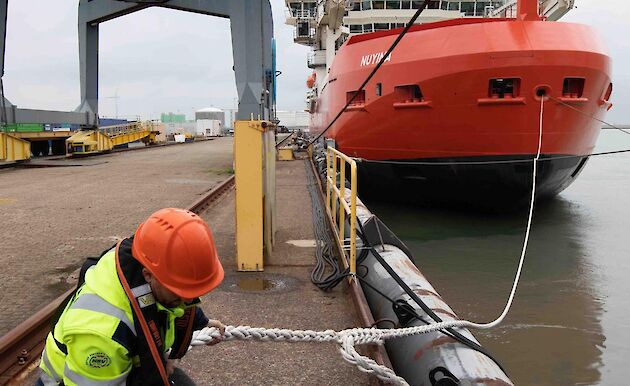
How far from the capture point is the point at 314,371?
3.23m

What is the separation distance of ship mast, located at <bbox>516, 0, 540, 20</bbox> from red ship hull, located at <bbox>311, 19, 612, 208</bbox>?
354 millimetres

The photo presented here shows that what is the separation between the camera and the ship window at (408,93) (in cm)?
981

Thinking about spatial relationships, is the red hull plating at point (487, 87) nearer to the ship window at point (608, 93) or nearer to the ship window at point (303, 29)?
the ship window at point (608, 93)

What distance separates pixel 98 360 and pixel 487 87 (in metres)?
8.62

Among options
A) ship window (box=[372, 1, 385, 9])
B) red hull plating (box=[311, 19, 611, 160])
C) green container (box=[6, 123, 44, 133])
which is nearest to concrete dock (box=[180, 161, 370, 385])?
red hull plating (box=[311, 19, 611, 160])

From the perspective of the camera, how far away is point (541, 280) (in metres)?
7.44

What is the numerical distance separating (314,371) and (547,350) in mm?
3059

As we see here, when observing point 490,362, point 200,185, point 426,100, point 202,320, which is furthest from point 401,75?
point 202,320

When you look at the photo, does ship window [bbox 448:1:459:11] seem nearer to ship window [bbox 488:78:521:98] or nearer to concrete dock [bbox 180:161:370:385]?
ship window [bbox 488:78:521:98]

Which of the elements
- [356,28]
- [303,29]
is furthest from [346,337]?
[303,29]

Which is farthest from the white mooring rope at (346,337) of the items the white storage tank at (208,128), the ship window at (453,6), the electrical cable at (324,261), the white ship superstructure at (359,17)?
the white storage tank at (208,128)

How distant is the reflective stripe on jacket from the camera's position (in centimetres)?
148

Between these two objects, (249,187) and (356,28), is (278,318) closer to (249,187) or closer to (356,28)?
(249,187)

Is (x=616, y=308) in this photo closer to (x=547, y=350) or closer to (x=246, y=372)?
(x=547, y=350)
